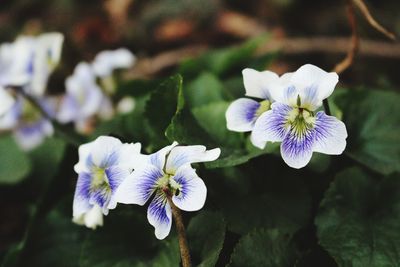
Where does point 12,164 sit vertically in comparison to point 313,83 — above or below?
below

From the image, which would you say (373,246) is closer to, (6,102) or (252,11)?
(6,102)

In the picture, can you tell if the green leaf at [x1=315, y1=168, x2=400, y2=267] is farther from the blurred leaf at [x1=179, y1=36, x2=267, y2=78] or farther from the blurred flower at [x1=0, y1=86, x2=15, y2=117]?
the blurred flower at [x1=0, y1=86, x2=15, y2=117]

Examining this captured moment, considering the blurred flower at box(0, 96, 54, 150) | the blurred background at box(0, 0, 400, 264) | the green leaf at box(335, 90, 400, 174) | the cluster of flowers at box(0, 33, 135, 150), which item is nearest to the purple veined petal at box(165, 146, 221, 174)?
the green leaf at box(335, 90, 400, 174)

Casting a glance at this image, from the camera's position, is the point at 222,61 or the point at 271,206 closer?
the point at 271,206

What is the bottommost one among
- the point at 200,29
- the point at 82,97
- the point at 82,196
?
the point at 200,29

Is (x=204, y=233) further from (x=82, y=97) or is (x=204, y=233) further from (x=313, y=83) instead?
(x=82, y=97)

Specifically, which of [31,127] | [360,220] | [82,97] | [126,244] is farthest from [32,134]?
→ [360,220]
